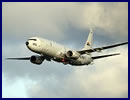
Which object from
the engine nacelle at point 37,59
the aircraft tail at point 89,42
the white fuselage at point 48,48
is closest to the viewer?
the white fuselage at point 48,48

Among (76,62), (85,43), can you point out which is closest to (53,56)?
(76,62)

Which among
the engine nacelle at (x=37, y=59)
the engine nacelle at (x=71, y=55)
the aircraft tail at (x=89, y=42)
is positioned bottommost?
the engine nacelle at (x=37, y=59)

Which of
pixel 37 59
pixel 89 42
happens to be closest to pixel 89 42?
pixel 89 42

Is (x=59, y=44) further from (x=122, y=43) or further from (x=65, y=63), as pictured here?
(x=122, y=43)

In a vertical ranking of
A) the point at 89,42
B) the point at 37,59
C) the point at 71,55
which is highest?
the point at 89,42

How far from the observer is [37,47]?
108938 mm

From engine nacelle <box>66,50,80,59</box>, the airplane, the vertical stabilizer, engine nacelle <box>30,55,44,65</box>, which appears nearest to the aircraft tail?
the vertical stabilizer

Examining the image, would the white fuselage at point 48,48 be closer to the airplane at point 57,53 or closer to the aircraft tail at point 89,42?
the airplane at point 57,53

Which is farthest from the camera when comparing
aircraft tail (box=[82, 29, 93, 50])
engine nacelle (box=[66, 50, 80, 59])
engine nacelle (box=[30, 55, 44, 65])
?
aircraft tail (box=[82, 29, 93, 50])

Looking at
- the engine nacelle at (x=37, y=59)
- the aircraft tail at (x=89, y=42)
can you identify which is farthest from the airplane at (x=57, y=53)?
the aircraft tail at (x=89, y=42)

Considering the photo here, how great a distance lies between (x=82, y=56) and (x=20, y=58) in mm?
16523

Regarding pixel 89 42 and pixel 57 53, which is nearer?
pixel 57 53

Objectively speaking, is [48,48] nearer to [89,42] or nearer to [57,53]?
[57,53]

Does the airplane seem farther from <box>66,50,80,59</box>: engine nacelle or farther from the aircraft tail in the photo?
the aircraft tail
